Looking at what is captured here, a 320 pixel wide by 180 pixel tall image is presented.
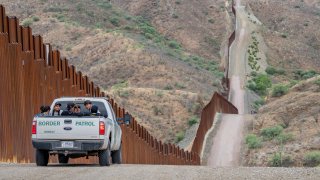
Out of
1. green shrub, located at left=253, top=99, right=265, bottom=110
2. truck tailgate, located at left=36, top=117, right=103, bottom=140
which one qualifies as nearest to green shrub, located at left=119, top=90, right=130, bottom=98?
green shrub, located at left=253, top=99, right=265, bottom=110

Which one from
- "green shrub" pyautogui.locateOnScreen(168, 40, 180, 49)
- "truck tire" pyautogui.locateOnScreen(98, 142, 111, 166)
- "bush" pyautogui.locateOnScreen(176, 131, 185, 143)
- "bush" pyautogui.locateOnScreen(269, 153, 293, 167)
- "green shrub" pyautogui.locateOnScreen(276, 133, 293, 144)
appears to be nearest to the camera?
"truck tire" pyautogui.locateOnScreen(98, 142, 111, 166)

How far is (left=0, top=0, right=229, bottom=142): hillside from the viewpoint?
282 feet

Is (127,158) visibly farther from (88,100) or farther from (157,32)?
(157,32)

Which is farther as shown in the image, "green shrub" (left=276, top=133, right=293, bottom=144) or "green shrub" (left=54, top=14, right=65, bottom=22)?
"green shrub" (left=54, top=14, right=65, bottom=22)

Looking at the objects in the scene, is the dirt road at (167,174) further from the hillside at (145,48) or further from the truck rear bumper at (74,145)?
the hillside at (145,48)

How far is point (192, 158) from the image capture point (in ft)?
184

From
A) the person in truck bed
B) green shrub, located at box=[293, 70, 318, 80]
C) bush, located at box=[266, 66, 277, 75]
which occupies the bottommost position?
the person in truck bed

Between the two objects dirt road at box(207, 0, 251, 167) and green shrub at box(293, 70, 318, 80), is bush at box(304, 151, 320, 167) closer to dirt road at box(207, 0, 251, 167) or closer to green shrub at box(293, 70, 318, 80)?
dirt road at box(207, 0, 251, 167)

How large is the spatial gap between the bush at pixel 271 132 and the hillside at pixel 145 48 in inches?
531

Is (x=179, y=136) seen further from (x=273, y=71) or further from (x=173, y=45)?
(x=173, y=45)

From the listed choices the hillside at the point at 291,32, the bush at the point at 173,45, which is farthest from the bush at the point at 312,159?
the bush at the point at 173,45

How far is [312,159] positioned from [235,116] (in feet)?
80.6

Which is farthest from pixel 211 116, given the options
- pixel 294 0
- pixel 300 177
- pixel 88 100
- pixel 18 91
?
pixel 294 0

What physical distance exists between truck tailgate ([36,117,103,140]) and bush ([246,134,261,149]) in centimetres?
3807
